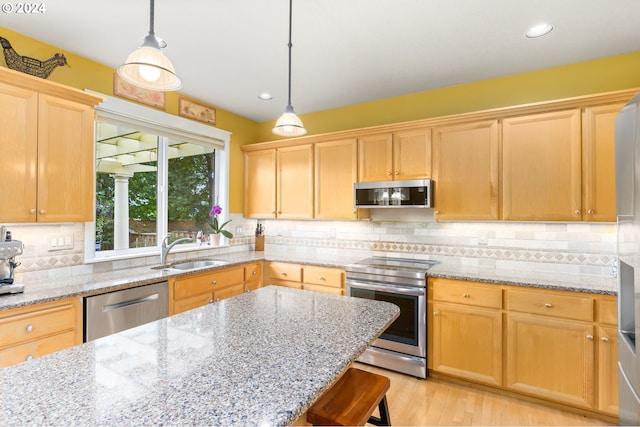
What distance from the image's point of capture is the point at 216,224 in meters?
3.62

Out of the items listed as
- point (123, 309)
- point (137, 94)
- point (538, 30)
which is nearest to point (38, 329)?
point (123, 309)

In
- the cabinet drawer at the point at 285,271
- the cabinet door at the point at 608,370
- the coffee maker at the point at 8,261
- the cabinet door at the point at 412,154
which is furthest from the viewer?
the cabinet drawer at the point at 285,271

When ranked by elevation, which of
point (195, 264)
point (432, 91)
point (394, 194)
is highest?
point (432, 91)

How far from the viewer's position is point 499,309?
240cm

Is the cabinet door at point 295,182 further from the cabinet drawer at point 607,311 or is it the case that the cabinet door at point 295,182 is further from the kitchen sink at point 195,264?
the cabinet drawer at point 607,311

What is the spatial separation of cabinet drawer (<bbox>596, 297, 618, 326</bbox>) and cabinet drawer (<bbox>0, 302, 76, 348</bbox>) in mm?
3467

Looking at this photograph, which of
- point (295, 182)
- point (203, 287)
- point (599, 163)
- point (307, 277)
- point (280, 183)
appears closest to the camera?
point (599, 163)

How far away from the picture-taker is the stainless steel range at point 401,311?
264 cm

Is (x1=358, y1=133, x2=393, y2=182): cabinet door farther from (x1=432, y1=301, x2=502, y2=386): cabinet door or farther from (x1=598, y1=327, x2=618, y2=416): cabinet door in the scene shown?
(x1=598, y1=327, x2=618, y2=416): cabinet door

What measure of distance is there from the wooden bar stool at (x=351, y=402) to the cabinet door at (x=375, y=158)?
6.87ft

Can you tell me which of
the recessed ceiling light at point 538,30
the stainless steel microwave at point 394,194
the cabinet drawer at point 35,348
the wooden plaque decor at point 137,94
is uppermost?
the recessed ceiling light at point 538,30

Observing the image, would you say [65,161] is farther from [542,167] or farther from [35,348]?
[542,167]

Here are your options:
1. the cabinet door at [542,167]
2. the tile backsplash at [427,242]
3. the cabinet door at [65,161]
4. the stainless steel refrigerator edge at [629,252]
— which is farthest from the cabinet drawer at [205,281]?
the stainless steel refrigerator edge at [629,252]

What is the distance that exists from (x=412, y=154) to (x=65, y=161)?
112 inches
